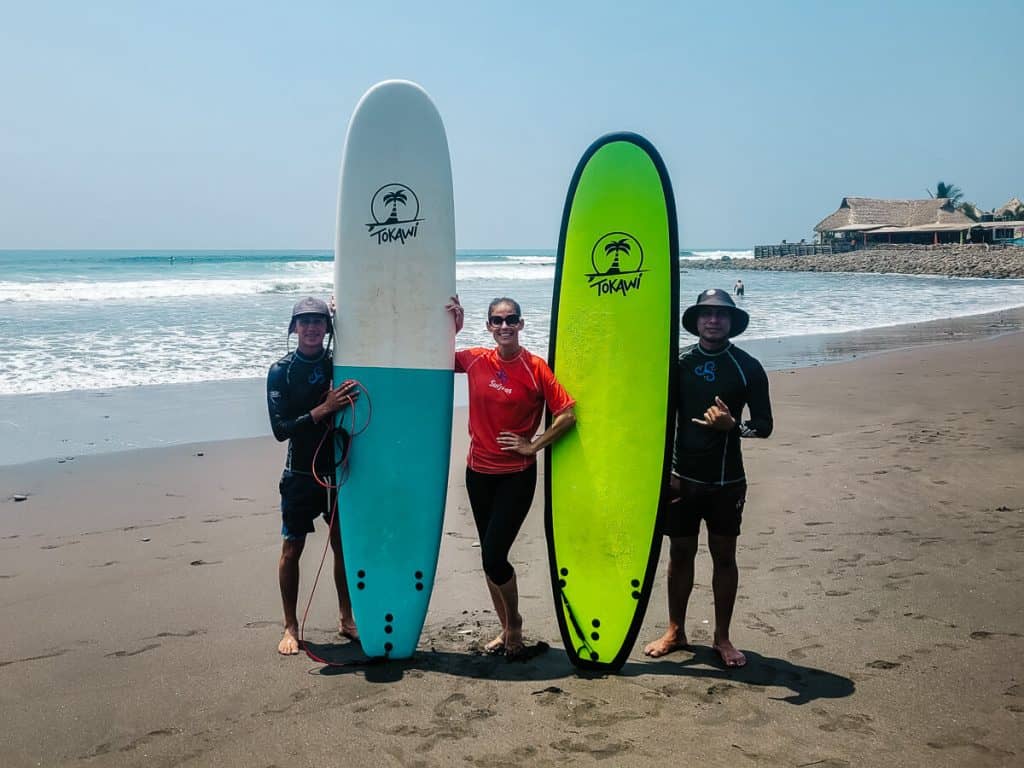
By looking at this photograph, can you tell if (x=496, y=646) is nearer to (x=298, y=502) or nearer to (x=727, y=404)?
(x=298, y=502)

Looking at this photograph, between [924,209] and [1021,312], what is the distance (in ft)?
119

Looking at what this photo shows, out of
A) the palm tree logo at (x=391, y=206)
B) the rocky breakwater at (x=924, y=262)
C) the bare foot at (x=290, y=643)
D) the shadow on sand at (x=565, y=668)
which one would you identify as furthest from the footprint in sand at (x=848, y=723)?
the rocky breakwater at (x=924, y=262)

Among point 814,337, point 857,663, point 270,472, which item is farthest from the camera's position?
point 814,337

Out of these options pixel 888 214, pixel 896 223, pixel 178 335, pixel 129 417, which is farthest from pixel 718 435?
pixel 888 214

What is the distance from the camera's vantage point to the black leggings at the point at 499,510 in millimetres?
3244

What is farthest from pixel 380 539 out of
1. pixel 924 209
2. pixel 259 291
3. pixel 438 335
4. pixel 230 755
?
pixel 924 209

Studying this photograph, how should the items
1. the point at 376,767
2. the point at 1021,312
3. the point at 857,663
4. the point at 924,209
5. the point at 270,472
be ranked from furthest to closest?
1. the point at 924,209
2. the point at 1021,312
3. the point at 270,472
4. the point at 857,663
5. the point at 376,767

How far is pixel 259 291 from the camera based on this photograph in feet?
95.1

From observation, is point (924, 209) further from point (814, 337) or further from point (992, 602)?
point (992, 602)

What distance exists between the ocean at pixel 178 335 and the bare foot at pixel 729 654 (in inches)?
201

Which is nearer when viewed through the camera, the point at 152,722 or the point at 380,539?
the point at 152,722

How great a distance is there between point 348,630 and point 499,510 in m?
0.90

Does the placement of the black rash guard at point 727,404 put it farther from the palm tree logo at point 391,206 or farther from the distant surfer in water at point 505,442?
the palm tree logo at point 391,206

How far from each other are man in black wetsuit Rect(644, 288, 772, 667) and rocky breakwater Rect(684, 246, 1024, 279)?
36.2m
